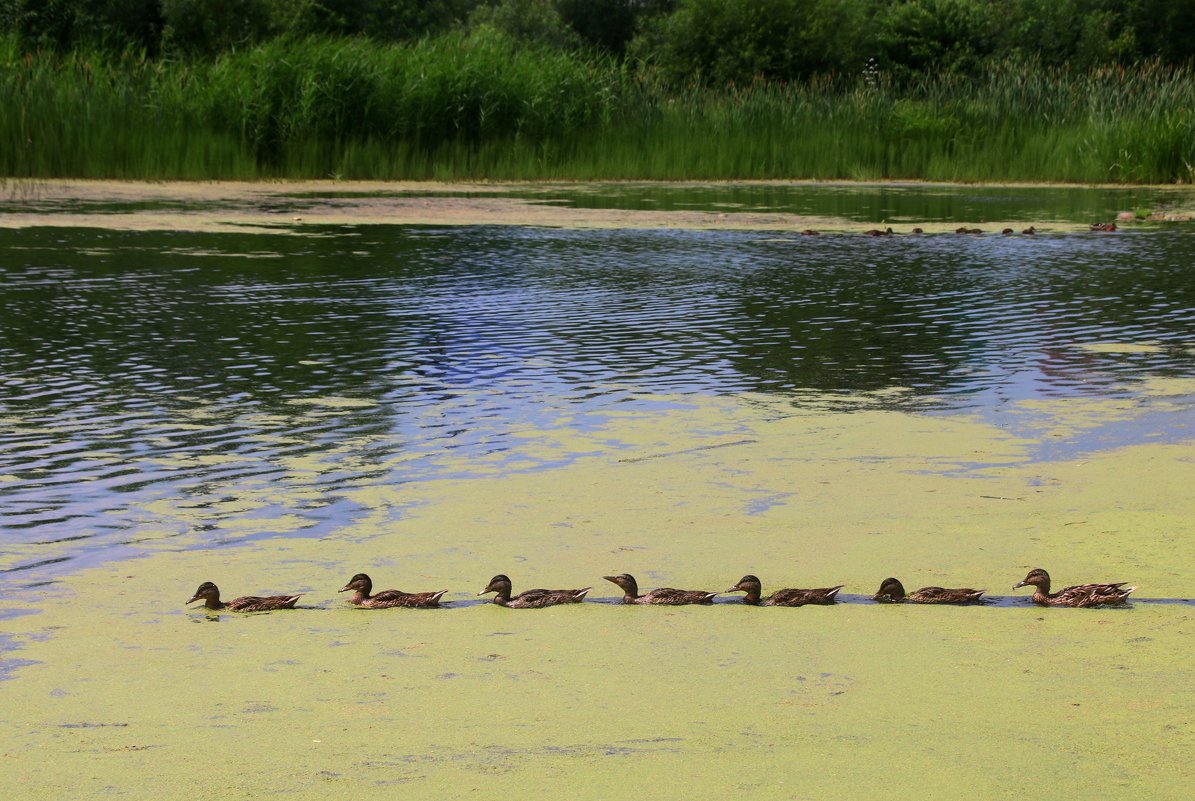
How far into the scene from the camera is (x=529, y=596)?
498 cm

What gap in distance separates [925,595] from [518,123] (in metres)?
19.5

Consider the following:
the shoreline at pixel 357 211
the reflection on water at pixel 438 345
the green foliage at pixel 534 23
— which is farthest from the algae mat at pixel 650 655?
the green foliage at pixel 534 23

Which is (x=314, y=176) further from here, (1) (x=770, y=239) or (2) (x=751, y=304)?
(2) (x=751, y=304)

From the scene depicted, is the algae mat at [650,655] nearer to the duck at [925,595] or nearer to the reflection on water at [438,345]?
the duck at [925,595]

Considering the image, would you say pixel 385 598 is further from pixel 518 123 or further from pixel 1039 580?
pixel 518 123

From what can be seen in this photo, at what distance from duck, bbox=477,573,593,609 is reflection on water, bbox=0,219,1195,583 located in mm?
1060

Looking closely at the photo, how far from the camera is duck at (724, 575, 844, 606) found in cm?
501

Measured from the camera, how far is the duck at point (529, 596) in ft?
16.3

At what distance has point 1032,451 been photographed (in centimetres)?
710

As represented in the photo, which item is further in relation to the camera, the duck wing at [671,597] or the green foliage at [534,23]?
the green foliage at [534,23]

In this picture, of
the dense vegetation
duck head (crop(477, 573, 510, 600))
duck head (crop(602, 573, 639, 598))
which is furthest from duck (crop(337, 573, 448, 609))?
the dense vegetation

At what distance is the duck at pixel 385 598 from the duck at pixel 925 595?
141cm

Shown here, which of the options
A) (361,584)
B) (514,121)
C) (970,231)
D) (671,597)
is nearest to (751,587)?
(671,597)

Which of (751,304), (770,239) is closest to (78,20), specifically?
(770,239)
